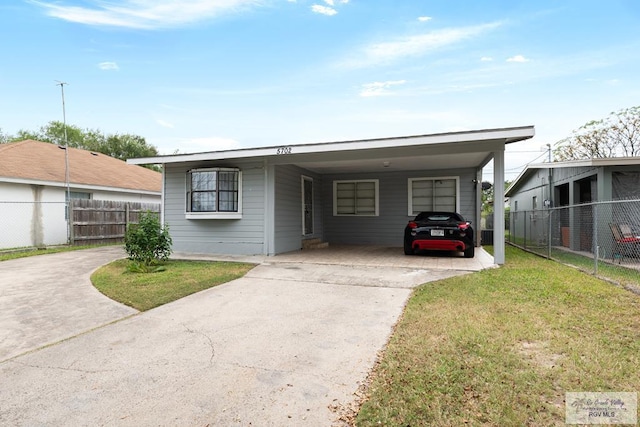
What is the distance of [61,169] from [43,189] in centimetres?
170

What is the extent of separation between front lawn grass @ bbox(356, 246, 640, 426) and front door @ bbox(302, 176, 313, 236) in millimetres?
6829

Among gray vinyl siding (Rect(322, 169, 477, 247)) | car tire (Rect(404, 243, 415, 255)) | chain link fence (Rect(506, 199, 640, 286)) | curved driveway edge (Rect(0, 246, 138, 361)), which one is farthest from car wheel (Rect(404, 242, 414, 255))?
curved driveway edge (Rect(0, 246, 138, 361))

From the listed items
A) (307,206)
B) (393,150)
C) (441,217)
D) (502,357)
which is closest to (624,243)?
(441,217)

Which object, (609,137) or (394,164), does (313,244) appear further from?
(609,137)

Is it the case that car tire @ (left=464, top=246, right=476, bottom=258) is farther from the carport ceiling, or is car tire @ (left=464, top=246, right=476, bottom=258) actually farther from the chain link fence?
the carport ceiling

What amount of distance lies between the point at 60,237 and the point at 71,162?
4.18m

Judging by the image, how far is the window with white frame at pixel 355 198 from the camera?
1268 centimetres

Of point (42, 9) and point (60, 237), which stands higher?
point (42, 9)

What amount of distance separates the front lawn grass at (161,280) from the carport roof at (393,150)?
2887mm

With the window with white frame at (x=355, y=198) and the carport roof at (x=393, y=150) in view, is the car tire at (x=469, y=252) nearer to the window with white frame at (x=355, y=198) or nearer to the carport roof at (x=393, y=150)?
the carport roof at (x=393, y=150)

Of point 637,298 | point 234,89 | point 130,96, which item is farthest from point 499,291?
point 130,96

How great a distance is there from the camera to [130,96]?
15945 mm

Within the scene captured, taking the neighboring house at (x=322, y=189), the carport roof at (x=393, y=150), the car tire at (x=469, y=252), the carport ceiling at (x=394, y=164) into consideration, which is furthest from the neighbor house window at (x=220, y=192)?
the car tire at (x=469, y=252)

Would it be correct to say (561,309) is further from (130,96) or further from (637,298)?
(130,96)
